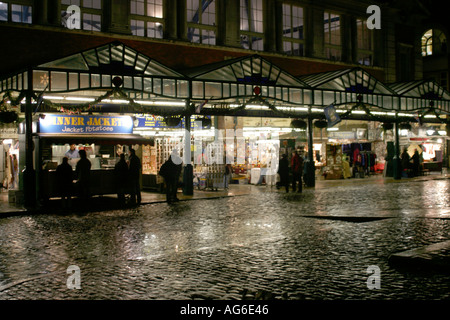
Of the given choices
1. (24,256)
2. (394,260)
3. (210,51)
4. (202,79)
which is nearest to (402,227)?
(394,260)

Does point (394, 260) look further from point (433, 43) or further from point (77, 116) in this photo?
point (433, 43)

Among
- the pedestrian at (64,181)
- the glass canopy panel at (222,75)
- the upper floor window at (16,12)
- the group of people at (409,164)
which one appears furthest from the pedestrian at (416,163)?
the upper floor window at (16,12)

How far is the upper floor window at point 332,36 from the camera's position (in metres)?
34.8

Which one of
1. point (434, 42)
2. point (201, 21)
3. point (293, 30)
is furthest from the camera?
point (434, 42)

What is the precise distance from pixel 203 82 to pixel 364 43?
19.4m

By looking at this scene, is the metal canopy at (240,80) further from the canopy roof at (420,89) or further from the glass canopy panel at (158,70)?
the canopy roof at (420,89)

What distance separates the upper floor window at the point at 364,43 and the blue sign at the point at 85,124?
72.2 feet

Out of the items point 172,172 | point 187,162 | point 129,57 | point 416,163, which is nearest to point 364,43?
point 416,163

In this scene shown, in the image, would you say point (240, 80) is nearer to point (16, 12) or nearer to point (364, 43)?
point (16, 12)

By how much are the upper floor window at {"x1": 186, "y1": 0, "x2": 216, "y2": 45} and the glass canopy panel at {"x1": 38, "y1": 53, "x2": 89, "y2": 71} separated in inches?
400

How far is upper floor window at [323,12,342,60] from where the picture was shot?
34.8 m

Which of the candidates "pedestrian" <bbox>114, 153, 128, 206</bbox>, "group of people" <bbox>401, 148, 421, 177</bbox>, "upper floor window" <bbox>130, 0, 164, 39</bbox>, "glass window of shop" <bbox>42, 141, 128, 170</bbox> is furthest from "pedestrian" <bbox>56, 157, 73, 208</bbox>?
"group of people" <bbox>401, 148, 421, 177</bbox>

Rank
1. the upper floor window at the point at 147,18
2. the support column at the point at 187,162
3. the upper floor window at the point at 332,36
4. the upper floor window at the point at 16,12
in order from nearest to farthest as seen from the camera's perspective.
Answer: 1. the support column at the point at 187,162
2. the upper floor window at the point at 16,12
3. the upper floor window at the point at 147,18
4. the upper floor window at the point at 332,36

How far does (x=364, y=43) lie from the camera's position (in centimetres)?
3712
